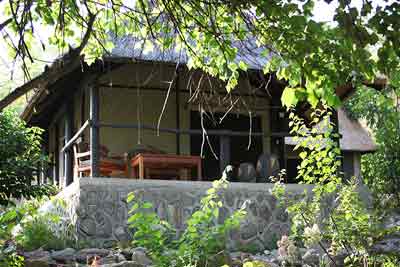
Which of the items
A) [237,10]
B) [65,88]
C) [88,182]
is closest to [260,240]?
[88,182]

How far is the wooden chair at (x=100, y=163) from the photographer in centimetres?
868

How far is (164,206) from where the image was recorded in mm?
8250

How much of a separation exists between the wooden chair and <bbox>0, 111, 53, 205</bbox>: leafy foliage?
0.42 m

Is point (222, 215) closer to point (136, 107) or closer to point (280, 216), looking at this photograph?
point (280, 216)

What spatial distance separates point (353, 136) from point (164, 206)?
35.9ft

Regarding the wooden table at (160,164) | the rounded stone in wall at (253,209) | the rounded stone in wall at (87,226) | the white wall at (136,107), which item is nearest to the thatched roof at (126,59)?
the white wall at (136,107)

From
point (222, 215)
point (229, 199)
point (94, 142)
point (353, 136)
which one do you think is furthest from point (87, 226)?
point (353, 136)

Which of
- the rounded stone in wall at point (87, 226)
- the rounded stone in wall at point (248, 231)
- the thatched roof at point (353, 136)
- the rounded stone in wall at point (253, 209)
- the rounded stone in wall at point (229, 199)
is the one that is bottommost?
the rounded stone in wall at point (248, 231)

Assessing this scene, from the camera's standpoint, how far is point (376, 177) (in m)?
11.9

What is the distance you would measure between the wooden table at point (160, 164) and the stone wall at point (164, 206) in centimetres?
30

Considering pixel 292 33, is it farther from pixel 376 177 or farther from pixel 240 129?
pixel 376 177

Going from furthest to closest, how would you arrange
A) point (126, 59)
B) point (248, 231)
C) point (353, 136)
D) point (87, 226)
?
point (353, 136) < point (248, 231) < point (126, 59) < point (87, 226)

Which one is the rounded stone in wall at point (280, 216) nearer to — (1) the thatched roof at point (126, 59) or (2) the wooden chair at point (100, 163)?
(1) the thatched roof at point (126, 59)

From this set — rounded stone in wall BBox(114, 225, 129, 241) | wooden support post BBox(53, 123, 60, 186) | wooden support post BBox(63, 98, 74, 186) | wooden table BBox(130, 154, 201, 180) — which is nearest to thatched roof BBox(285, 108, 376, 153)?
wooden support post BBox(53, 123, 60, 186)
